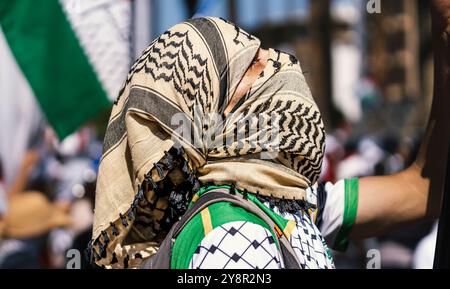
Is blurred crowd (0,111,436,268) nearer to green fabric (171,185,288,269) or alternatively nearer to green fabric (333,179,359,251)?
green fabric (333,179,359,251)

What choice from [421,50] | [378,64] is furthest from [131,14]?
[421,50]

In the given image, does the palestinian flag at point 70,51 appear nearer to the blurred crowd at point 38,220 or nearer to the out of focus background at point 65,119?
the out of focus background at point 65,119

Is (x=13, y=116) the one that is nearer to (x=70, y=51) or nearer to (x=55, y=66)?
(x=55, y=66)

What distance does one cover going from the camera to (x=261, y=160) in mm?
2260

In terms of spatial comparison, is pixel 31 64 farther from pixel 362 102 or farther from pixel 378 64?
pixel 378 64

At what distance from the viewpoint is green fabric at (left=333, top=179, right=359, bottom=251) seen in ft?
9.06

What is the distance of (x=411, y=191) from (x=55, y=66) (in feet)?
6.75

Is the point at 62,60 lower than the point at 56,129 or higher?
higher

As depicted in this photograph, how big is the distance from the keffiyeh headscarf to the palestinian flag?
65.6 inches

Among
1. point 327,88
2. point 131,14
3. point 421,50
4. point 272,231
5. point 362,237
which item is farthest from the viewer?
point 421,50

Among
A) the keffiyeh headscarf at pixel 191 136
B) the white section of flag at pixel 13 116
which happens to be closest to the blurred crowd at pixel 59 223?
the white section of flag at pixel 13 116

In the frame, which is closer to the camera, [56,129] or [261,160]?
[261,160]

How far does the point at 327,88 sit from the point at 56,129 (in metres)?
25.1

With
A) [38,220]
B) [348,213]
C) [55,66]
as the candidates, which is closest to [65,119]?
[55,66]
